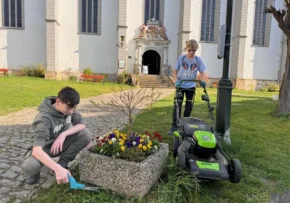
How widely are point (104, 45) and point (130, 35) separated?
275 cm

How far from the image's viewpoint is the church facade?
24.8 metres

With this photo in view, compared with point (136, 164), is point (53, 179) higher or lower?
lower

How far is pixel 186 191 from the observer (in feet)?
9.58

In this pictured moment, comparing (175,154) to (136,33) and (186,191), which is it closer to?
(186,191)

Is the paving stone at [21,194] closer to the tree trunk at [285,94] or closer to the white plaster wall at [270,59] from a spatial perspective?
the tree trunk at [285,94]

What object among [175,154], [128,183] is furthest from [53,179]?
[175,154]

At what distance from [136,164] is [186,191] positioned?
2.27 ft

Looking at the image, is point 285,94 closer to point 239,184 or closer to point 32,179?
point 239,184

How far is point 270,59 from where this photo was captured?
88.7 feet

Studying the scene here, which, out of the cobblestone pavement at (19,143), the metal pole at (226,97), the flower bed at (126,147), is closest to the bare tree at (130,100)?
the flower bed at (126,147)

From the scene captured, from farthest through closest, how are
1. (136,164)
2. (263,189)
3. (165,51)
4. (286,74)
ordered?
(165,51) < (286,74) < (263,189) < (136,164)

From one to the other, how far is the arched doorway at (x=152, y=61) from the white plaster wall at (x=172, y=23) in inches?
63.2

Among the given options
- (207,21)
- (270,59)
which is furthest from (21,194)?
(270,59)

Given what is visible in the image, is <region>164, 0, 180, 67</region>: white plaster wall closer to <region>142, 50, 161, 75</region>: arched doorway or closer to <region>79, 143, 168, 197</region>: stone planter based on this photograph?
<region>142, 50, 161, 75</region>: arched doorway
